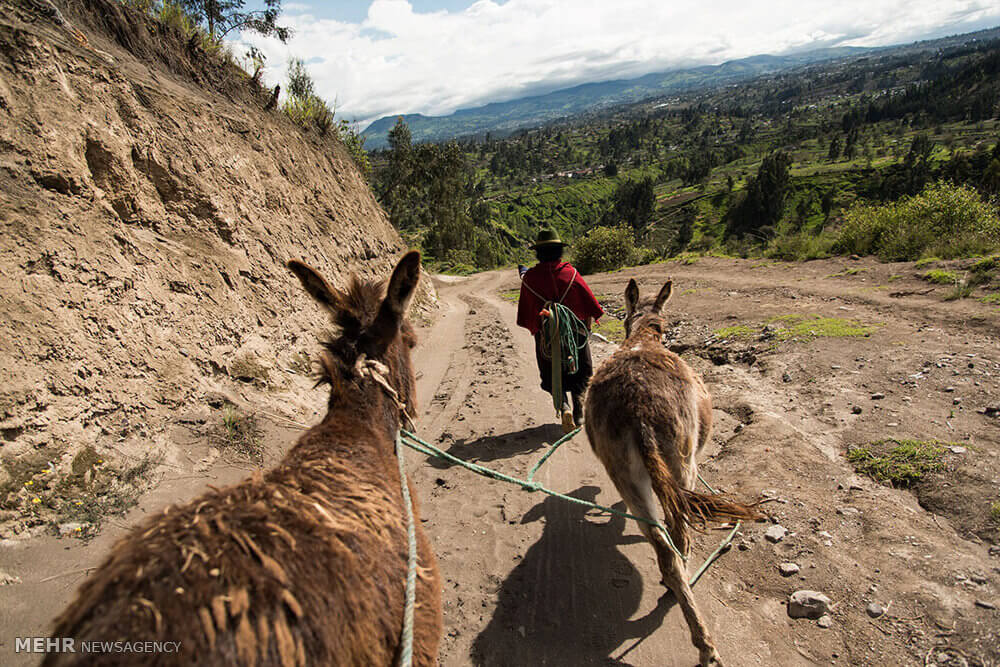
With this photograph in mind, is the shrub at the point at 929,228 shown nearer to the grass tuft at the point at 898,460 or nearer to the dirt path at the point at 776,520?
the dirt path at the point at 776,520

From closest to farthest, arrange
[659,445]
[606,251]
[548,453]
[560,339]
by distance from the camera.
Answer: [659,445] → [548,453] → [560,339] → [606,251]

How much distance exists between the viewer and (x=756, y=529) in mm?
3779

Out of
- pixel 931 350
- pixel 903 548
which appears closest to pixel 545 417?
pixel 903 548

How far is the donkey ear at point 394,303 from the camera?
238 cm

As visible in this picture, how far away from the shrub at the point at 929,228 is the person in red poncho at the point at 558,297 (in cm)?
1175

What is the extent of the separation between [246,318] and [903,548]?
7.76 meters

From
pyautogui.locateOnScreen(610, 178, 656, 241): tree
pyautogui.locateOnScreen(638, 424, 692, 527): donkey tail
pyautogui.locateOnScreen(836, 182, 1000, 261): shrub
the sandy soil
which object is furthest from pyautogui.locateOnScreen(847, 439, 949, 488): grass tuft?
pyautogui.locateOnScreen(610, 178, 656, 241): tree

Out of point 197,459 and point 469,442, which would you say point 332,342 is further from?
point 469,442

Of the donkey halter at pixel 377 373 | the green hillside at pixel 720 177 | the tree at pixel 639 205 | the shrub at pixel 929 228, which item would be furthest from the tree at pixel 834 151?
the donkey halter at pixel 377 373

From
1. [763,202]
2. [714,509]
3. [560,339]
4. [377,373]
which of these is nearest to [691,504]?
[714,509]

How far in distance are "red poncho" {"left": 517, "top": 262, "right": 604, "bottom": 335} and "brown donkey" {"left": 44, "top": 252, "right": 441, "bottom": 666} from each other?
347 centimetres

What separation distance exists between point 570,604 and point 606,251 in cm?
2809

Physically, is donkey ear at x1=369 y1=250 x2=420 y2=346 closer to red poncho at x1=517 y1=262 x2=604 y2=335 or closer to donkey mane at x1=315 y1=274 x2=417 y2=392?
donkey mane at x1=315 y1=274 x2=417 y2=392

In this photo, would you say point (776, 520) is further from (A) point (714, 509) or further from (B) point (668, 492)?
(B) point (668, 492)
